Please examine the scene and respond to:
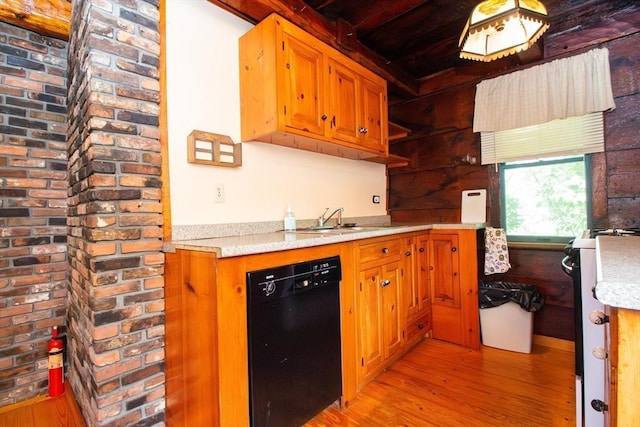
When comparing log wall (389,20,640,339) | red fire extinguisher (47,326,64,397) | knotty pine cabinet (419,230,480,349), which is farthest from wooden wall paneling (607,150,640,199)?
red fire extinguisher (47,326,64,397)

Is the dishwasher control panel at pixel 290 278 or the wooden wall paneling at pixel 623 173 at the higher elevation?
the wooden wall paneling at pixel 623 173

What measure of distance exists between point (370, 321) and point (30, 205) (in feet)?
7.45

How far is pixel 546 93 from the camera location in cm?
237

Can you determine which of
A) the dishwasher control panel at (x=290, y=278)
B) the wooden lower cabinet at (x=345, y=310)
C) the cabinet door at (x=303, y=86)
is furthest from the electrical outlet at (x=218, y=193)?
the dishwasher control panel at (x=290, y=278)

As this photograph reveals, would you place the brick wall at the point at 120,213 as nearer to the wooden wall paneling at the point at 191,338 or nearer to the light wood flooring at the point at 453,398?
the wooden wall paneling at the point at 191,338

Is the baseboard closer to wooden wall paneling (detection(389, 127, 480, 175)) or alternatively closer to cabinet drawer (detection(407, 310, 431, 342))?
cabinet drawer (detection(407, 310, 431, 342))

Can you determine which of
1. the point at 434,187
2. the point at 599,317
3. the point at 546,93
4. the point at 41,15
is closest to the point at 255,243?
the point at 599,317

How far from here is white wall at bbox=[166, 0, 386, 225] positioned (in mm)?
1660

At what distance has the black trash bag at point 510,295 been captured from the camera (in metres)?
2.28

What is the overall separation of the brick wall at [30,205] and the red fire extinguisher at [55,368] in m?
0.11

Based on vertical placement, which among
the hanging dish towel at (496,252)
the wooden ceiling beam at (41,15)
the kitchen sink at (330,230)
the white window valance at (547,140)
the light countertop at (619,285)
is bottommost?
the hanging dish towel at (496,252)

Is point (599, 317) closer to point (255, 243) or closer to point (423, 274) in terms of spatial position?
point (255, 243)

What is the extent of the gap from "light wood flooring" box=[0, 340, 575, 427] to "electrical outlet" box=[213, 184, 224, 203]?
52.9 inches

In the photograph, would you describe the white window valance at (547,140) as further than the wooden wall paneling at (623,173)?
Yes
